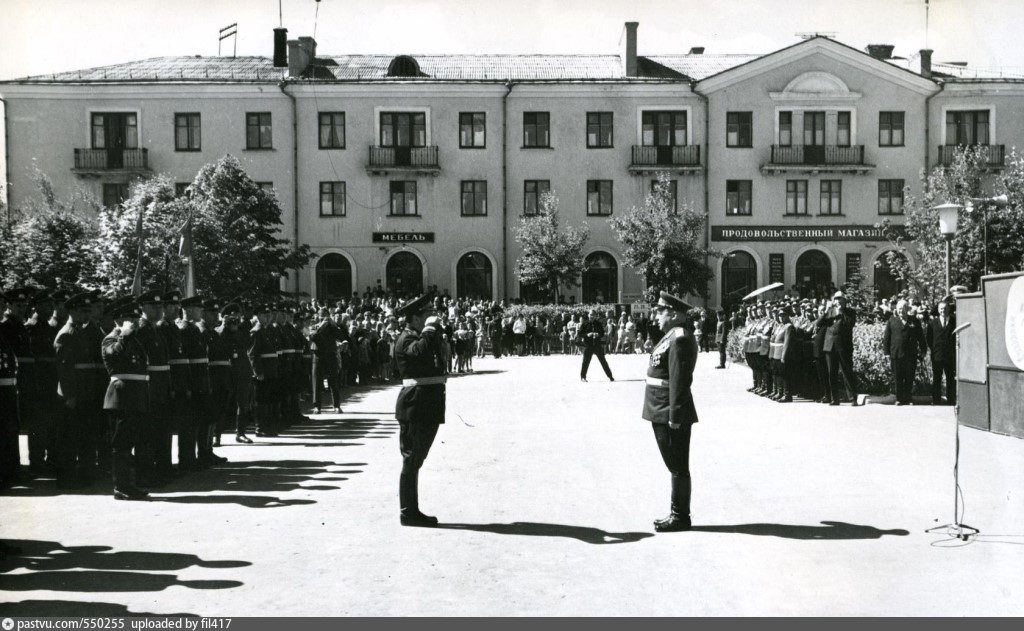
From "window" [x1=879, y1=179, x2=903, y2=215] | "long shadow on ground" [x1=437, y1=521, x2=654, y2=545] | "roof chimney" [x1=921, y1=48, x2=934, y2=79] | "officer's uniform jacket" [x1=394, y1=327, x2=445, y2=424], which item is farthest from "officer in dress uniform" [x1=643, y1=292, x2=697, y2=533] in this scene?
"roof chimney" [x1=921, y1=48, x2=934, y2=79]

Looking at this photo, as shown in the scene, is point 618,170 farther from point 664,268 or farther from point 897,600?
point 897,600

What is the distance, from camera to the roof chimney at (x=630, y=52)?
152 ft

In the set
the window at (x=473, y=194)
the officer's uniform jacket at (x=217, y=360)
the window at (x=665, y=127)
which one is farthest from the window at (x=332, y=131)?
the officer's uniform jacket at (x=217, y=360)

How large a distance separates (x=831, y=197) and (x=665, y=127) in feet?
28.4

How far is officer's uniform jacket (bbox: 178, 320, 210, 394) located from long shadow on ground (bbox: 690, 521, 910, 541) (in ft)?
20.2

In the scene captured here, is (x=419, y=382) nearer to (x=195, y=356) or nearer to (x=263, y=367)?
(x=195, y=356)

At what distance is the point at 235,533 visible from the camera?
7.97m

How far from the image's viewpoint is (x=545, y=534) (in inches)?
313

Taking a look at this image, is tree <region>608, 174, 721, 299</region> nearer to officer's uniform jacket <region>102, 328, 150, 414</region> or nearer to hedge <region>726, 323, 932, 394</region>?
hedge <region>726, 323, 932, 394</region>

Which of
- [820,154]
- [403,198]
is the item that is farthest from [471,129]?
[820,154]

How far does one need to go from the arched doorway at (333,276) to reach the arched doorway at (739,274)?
18.0 m

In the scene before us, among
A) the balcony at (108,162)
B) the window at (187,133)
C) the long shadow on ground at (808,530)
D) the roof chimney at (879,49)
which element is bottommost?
the long shadow on ground at (808,530)

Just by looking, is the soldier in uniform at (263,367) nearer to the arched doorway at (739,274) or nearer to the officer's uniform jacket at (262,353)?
the officer's uniform jacket at (262,353)

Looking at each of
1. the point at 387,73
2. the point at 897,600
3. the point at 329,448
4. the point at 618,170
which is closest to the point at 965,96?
the point at 618,170
